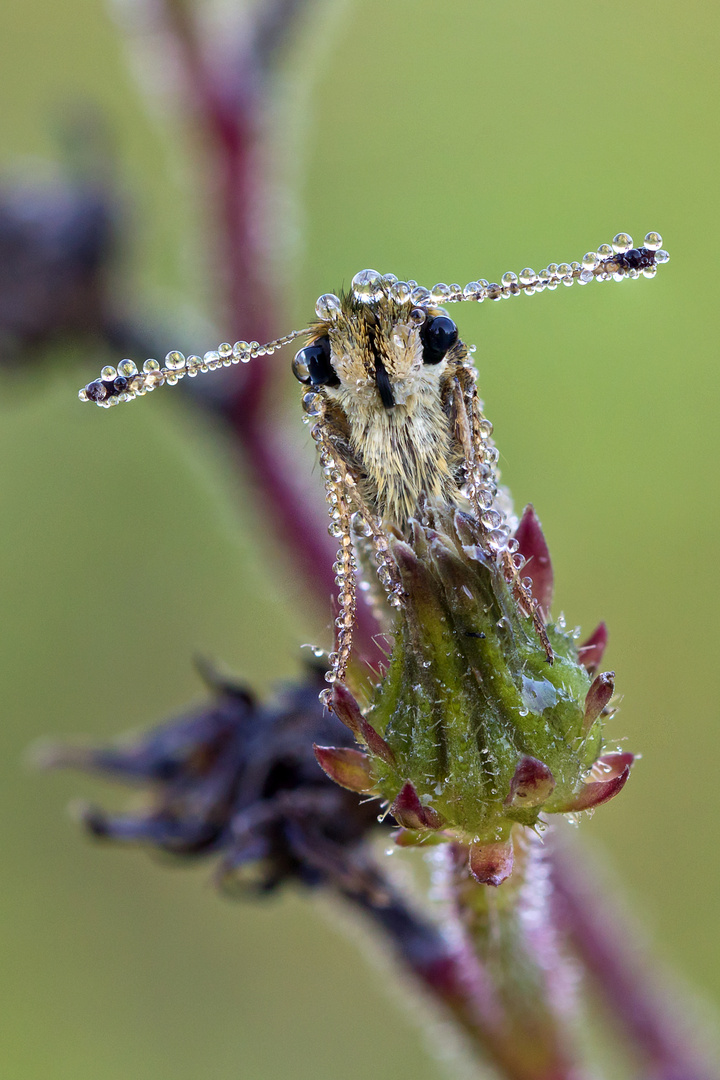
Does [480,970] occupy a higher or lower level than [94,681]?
lower

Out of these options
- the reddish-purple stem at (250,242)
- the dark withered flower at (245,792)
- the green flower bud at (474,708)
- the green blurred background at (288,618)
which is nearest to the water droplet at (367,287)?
the green flower bud at (474,708)

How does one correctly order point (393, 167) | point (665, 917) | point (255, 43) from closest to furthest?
point (255, 43)
point (665, 917)
point (393, 167)

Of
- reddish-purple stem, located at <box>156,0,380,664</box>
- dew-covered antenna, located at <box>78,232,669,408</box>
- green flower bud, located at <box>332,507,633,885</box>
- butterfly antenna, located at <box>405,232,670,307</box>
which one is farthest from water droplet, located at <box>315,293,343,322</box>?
reddish-purple stem, located at <box>156,0,380,664</box>

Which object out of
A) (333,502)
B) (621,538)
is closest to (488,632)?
(333,502)

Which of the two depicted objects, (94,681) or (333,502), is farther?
(94,681)

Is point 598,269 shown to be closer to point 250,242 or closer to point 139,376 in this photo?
point 139,376

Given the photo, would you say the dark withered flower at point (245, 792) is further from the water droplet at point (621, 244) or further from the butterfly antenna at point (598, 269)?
the water droplet at point (621, 244)

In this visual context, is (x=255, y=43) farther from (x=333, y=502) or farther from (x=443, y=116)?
(x=443, y=116)
